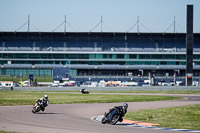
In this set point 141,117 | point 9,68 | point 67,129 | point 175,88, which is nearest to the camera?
point 67,129

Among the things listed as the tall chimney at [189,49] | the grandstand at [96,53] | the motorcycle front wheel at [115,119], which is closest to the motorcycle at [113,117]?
the motorcycle front wheel at [115,119]

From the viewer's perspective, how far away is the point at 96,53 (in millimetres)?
122250

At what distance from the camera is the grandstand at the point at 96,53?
396 feet

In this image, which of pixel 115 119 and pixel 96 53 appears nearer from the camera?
pixel 115 119

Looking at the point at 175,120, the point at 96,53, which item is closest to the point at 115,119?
the point at 175,120

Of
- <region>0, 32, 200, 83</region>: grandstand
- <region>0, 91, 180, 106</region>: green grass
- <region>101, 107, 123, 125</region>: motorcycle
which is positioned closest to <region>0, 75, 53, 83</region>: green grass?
<region>0, 32, 200, 83</region>: grandstand

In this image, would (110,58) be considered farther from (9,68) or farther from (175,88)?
(175,88)

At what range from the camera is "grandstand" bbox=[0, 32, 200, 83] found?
120562mm

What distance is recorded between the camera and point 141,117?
2872 centimetres

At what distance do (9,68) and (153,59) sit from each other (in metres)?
40.0

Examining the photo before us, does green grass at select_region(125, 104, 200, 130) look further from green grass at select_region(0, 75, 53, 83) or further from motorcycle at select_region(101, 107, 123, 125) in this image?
green grass at select_region(0, 75, 53, 83)

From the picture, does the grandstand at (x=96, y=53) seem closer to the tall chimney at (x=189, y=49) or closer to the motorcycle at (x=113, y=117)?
the tall chimney at (x=189, y=49)

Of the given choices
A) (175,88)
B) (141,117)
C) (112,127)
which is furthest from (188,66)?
(112,127)

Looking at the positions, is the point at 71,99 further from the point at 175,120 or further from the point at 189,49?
the point at 189,49
